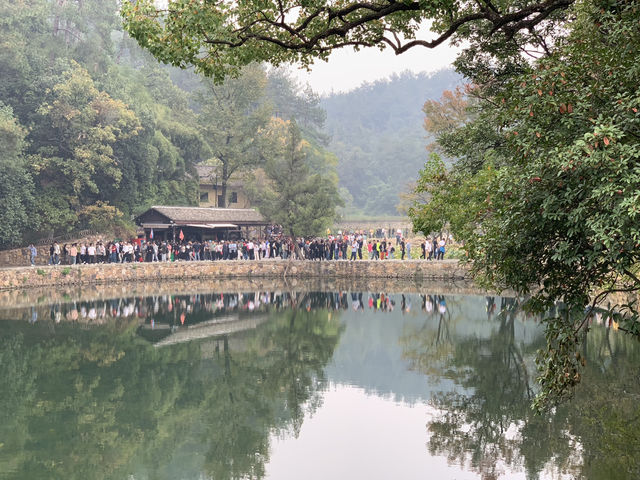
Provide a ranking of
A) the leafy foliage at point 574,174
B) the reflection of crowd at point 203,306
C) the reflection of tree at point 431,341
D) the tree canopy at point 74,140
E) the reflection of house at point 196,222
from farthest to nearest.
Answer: the reflection of house at point 196,222
the tree canopy at point 74,140
the reflection of crowd at point 203,306
the reflection of tree at point 431,341
the leafy foliage at point 574,174

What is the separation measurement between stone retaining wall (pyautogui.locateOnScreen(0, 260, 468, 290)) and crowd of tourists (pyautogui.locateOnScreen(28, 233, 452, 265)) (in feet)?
3.91

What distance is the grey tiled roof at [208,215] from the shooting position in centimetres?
3900

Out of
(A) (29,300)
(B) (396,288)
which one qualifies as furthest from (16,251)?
(B) (396,288)

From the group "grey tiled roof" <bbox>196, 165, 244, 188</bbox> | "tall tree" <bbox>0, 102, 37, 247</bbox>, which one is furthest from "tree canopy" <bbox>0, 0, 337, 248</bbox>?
"grey tiled roof" <bbox>196, 165, 244, 188</bbox>

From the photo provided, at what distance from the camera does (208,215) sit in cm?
4116

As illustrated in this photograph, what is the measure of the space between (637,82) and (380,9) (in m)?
3.88

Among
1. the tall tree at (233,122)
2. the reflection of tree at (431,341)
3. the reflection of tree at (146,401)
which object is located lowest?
the reflection of tree at (146,401)

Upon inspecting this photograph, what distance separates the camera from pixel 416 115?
101 meters

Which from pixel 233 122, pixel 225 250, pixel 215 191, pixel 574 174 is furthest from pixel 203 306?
pixel 215 191

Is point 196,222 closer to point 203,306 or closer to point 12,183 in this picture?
point 12,183

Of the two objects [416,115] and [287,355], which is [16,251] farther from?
[416,115]

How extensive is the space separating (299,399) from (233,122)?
3472 cm

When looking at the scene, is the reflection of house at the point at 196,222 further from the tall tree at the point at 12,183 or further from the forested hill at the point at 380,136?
the forested hill at the point at 380,136

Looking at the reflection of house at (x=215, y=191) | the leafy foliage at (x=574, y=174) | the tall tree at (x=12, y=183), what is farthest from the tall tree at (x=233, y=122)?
the leafy foliage at (x=574, y=174)
